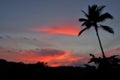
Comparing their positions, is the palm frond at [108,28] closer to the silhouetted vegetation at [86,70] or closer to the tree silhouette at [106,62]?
the silhouetted vegetation at [86,70]

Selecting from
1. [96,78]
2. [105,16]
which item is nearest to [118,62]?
[96,78]

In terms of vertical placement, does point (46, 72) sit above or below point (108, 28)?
below

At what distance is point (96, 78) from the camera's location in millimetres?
31156

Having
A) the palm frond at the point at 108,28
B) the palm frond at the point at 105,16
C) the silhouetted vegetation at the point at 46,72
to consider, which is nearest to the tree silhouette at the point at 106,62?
the silhouetted vegetation at the point at 46,72

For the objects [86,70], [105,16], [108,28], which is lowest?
[86,70]

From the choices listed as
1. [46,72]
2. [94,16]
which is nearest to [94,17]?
[94,16]

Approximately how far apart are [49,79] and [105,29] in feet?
40.1

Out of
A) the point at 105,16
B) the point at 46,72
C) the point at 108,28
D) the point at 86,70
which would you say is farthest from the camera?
the point at 46,72

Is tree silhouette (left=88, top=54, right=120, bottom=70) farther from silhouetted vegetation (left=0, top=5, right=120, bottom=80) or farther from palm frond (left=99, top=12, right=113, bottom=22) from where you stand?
palm frond (left=99, top=12, right=113, bottom=22)

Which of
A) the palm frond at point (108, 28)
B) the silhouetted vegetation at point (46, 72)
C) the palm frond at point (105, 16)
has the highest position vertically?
the palm frond at point (105, 16)

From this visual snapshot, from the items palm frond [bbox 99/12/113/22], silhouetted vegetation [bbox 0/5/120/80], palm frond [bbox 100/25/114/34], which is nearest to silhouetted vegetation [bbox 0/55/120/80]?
silhouetted vegetation [bbox 0/5/120/80]

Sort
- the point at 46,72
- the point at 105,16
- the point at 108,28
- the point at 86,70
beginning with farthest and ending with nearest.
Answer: the point at 46,72 → the point at 105,16 → the point at 108,28 → the point at 86,70

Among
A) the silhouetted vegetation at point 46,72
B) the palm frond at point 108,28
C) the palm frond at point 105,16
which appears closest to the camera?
the silhouetted vegetation at point 46,72

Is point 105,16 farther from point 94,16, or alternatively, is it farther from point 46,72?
point 46,72
